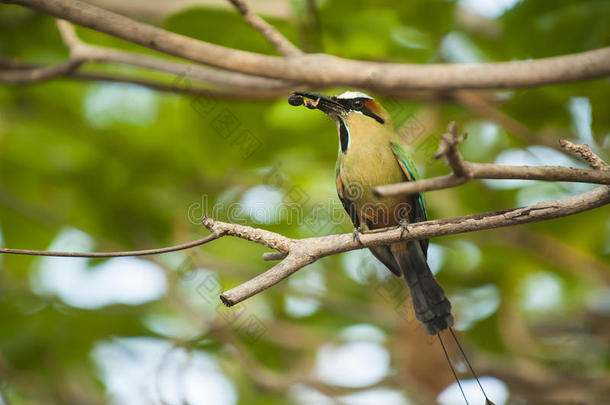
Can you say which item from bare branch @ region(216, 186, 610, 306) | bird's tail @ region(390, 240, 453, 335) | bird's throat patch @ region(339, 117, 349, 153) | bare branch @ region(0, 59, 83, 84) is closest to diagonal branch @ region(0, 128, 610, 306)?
bare branch @ region(216, 186, 610, 306)

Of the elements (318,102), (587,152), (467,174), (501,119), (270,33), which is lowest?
(467,174)

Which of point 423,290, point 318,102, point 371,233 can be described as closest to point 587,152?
point 371,233

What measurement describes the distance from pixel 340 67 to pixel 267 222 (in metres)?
1.62

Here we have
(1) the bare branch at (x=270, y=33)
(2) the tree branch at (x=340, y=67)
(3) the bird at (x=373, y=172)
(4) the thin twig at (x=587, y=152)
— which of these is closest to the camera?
(4) the thin twig at (x=587, y=152)

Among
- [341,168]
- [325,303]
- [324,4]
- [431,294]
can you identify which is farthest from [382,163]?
[325,303]

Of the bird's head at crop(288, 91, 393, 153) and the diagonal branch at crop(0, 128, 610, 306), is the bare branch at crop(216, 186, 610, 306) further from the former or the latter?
the bird's head at crop(288, 91, 393, 153)

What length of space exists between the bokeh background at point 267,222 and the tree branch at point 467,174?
2.13 meters

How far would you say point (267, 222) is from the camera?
404cm

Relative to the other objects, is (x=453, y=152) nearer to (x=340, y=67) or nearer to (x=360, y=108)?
(x=340, y=67)

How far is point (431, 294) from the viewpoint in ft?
9.08

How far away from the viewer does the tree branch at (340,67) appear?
2.46 m

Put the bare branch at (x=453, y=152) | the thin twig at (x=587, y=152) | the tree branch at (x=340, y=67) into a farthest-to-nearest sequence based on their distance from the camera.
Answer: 1. the tree branch at (x=340, y=67)
2. the thin twig at (x=587, y=152)
3. the bare branch at (x=453, y=152)

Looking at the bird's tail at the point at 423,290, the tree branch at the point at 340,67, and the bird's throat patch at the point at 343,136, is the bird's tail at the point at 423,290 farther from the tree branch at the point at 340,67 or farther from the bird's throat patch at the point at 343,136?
the tree branch at the point at 340,67

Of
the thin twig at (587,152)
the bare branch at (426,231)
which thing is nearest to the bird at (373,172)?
the bare branch at (426,231)
